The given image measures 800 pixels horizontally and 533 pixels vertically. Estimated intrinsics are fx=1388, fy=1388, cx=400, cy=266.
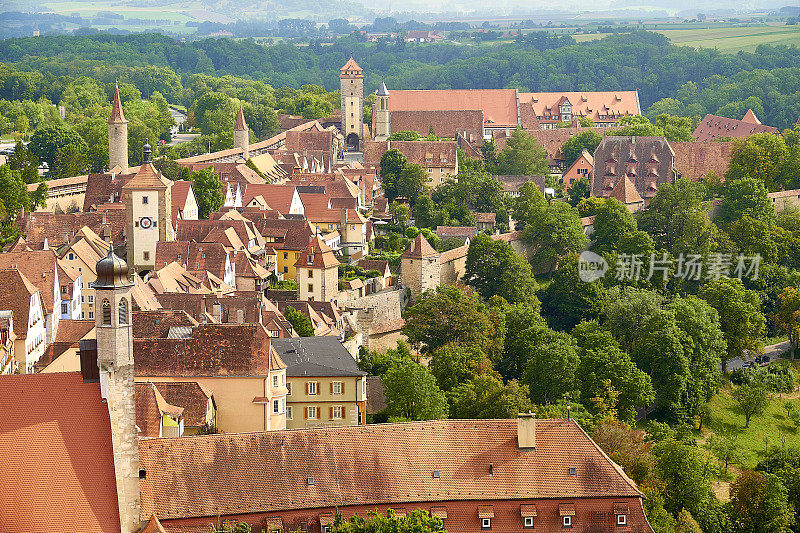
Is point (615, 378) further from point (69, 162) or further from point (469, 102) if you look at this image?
point (469, 102)

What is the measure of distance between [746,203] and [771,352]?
17.1 meters

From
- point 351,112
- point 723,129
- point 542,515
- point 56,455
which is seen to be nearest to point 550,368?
point 542,515

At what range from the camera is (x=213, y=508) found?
3791 centimetres

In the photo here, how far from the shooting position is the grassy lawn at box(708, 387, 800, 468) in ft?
227

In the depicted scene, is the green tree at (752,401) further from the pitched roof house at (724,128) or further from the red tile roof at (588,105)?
the red tile roof at (588,105)

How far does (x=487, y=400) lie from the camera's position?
55.3 m

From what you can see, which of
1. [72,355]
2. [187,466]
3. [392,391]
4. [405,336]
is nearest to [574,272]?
[405,336]

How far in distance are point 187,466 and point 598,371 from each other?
31432 millimetres

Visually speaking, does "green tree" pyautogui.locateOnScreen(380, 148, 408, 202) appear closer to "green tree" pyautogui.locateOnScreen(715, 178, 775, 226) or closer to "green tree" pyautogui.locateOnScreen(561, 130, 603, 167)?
"green tree" pyautogui.locateOnScreen(561, 130, 603, 167)

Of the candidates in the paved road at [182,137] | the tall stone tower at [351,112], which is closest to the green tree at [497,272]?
the tall stone tower at [351,112]

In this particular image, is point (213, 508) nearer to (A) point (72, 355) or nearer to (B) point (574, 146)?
(A) point (72, 355)

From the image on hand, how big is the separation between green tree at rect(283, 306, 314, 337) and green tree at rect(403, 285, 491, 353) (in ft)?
21.3

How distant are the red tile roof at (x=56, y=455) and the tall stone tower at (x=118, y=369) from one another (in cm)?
26

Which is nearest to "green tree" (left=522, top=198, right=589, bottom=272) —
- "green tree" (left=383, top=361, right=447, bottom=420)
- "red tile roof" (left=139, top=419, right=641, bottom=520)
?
"green tree" (left=383, top=361, right=447, bottom=420)
